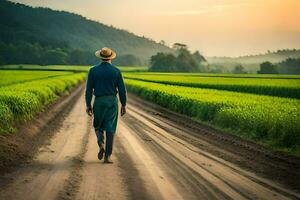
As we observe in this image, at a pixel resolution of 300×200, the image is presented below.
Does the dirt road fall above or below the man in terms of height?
below

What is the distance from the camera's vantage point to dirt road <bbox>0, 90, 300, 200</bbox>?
7.40 metres

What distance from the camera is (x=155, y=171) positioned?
359 inches

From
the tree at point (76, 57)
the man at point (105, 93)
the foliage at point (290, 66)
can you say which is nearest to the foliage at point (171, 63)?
the foliage at point (290, 66)

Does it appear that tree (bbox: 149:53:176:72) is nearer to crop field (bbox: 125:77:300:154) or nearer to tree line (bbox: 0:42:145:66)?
tree line (bbox: 0:42:145:66)

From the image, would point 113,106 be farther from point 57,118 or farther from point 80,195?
point 57,118

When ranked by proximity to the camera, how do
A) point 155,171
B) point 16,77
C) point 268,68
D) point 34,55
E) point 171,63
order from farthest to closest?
point 34,55 → point 171,63 → point 268,68 → point 16,77 → point 155,171

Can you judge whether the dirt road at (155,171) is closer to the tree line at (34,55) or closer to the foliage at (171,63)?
the foliage at (171,63)

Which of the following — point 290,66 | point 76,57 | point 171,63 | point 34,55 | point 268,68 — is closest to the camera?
point 268,68

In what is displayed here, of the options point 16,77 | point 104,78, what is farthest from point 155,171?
point 16,77

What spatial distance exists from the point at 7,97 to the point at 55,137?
3.44 m

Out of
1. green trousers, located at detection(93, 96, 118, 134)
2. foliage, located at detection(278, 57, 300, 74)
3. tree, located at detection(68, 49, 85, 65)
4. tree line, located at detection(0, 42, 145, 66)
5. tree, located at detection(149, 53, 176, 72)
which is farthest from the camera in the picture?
tree, located at detection(68, 49, 85, 65)

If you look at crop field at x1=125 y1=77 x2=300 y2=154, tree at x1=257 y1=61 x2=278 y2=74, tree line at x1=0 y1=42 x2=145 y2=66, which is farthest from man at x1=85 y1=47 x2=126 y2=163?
tree line at x1=0 y1=42 x2=145 y2=66

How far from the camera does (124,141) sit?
13.5 metres

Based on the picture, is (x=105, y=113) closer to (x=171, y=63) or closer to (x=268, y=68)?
(x=268, y=68)
